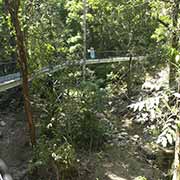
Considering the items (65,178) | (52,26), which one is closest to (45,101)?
(52,26)

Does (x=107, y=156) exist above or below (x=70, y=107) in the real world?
below

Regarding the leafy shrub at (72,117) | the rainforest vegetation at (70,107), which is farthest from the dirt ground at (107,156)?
the leafy shrub at (72,117)

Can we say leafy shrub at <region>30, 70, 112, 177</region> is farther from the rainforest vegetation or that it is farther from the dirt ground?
the dirt ground

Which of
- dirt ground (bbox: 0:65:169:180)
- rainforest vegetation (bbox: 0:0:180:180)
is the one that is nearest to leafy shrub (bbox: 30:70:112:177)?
rainforest vegetation (bbox: 0:0:180:180)

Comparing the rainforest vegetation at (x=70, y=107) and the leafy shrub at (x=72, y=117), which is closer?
the rainforest vegetation at (x=70, y=107)

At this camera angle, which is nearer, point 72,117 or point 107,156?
point 72,117

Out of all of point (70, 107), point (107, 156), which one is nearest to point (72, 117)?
point (70, 107)

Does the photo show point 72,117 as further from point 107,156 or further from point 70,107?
point 107,156

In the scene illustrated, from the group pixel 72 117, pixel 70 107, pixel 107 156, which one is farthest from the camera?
pixel 107 156

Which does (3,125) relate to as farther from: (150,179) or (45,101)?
(150,179)

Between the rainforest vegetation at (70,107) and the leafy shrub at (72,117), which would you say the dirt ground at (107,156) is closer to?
the rainforest vegetation at (70,107)

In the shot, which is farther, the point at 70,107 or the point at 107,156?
the point at 107,156

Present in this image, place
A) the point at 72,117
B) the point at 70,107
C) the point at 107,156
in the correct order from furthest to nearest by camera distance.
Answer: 1. the point at 107,156
2. the point at 72,117
3. the point at 70,107

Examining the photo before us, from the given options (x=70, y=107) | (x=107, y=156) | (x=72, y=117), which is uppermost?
(x=70, y=107)
